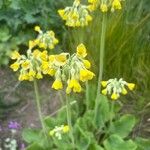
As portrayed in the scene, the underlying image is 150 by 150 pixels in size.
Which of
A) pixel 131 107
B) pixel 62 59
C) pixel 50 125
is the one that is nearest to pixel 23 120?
pixel 50 125

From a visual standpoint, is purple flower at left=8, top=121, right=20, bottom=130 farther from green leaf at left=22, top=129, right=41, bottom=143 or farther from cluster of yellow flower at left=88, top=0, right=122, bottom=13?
cluster of yellow flower at left=88, top=0, right=122, bottom=13

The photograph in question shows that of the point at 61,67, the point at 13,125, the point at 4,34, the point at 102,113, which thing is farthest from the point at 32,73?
the point at 4,34

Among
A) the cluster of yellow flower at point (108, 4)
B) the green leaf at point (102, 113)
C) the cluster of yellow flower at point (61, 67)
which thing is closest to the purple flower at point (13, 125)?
the green leaf at point (102, 113)

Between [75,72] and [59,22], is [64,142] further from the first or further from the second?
[59,22]

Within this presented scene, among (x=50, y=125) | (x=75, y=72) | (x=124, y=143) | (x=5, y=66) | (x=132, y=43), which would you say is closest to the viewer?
(x=75, y=72)

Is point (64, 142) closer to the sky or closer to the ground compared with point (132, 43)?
closer to the ground

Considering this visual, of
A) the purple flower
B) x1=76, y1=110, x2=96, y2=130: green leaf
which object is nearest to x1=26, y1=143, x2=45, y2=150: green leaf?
x1=76, y1=110, x2=96, y2=130: green leaf

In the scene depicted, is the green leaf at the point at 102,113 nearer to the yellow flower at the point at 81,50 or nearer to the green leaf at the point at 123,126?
the green leaf at the point at 123,126

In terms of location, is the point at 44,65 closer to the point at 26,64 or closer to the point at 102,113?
the point at 26,64
